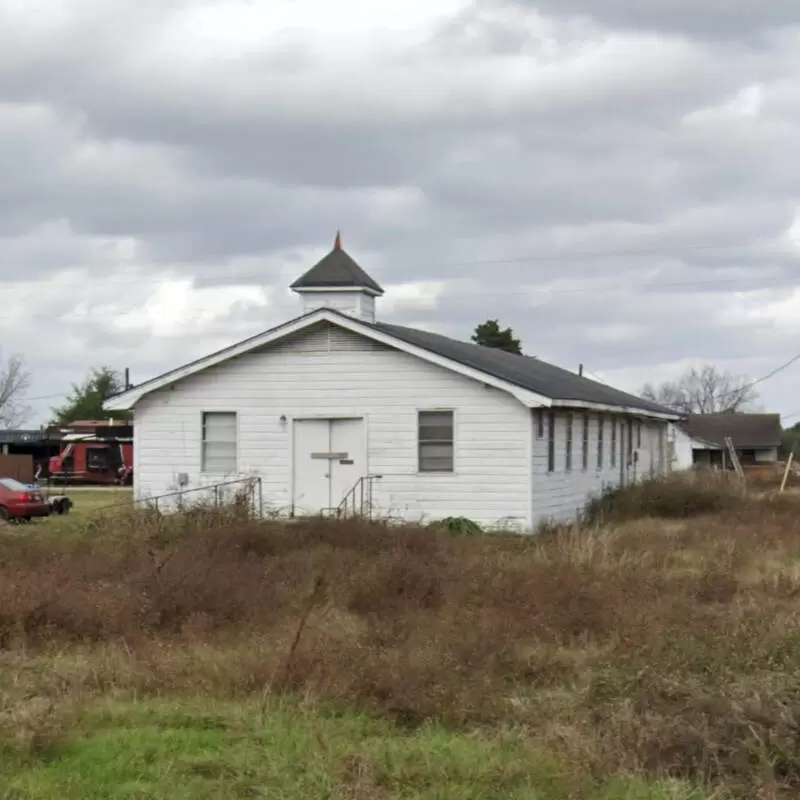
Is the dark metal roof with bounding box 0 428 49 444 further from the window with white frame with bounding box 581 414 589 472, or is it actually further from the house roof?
the house roof

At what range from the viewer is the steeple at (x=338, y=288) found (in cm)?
2655

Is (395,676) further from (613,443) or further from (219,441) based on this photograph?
(613,443)

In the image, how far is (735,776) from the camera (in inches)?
273

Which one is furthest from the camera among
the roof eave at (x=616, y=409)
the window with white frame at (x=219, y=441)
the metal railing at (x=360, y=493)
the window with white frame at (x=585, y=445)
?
the window with white frame at (x=585, y=445)

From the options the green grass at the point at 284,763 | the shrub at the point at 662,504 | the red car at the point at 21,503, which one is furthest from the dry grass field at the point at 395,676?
the red car at the point at 21,503

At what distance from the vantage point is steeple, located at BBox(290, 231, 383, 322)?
1045 inches

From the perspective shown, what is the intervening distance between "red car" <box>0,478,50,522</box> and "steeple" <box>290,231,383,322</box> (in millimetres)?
8004

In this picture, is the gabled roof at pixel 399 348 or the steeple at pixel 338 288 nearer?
the gabled roof at pixel 399 348

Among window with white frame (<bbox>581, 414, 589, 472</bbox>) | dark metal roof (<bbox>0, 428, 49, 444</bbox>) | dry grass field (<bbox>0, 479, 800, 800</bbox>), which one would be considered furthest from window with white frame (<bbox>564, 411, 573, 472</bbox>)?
dark metal roof (<bbox>0, 428, 49, 444</bbox>)

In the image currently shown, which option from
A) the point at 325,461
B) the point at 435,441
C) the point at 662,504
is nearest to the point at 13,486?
the point at 325,461

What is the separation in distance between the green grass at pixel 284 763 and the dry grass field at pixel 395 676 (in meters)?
0.02

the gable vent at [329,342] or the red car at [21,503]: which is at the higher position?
the gable vent at [329,342]

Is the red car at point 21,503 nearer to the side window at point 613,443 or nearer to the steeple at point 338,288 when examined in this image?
the steeple at point 338,288

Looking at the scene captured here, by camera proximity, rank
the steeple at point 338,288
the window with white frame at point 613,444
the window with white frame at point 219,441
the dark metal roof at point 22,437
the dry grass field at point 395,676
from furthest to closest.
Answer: the dark metal roof at point 22,437 < the window with white frame at point 613,444 < the steeple at point 338,288 < the window with white frame at point 219,441 < the dry grass field at point 395,676
